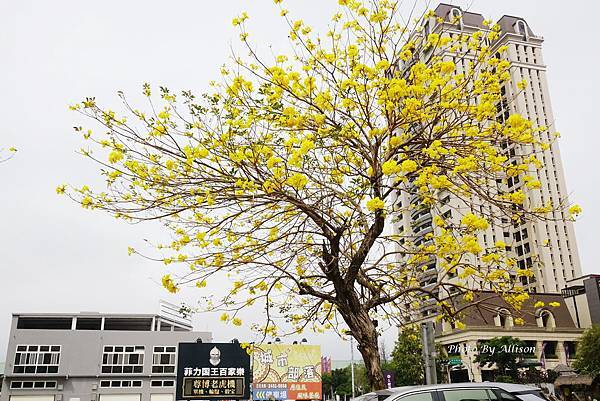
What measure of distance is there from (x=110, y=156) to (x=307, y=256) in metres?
2.49

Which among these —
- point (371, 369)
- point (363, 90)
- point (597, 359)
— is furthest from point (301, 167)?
point (597, 359)

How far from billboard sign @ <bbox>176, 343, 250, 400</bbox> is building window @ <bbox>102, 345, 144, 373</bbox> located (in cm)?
2276

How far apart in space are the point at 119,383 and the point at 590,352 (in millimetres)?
30632

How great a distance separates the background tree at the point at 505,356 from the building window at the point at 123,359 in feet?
75.3

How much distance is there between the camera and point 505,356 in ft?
94.3

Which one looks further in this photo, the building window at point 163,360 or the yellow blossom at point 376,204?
the building window at point 163,360

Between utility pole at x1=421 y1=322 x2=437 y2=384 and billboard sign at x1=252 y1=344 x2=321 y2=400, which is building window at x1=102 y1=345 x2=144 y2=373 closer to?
billboard sign at x1=252 y1=344 x2=321 y2=400

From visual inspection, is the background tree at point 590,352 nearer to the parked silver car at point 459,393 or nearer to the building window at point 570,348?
the building window at point 570,348

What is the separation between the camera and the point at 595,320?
144 feet

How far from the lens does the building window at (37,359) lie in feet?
116

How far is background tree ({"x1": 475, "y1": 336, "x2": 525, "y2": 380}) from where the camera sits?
28.6 m

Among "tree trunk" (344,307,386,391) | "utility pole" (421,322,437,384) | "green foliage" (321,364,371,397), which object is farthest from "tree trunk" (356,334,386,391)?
"green foliage" (321,364,371,397)

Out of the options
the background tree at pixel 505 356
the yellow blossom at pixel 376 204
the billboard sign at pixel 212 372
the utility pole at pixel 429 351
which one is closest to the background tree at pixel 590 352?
the background tree at pixel 505 356

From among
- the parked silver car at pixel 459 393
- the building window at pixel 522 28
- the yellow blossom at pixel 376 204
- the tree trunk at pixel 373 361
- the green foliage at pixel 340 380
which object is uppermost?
the building window at pixel 522 28
